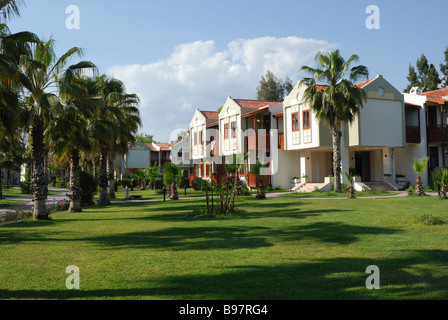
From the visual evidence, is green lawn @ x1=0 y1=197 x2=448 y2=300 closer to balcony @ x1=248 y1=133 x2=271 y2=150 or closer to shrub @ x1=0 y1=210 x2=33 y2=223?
shrub @ x1=0 y1=210 x2=33 y2=223

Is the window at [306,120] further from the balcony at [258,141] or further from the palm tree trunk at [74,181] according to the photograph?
the palm tree trunk at [74,181]

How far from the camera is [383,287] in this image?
19.9 feet

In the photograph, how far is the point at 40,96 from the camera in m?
16.5

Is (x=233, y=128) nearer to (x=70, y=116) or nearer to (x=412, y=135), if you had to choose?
(x=412, y=135)

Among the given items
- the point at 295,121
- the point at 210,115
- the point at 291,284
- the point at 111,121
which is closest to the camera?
the point at 291,284

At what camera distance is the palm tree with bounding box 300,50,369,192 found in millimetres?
27922

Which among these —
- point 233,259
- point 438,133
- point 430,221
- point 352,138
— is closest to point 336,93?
point 352,138

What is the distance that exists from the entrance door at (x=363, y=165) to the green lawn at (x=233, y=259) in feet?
73.9

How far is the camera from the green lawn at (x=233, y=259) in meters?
6.16

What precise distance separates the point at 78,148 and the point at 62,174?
221 feet

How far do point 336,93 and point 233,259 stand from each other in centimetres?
2194

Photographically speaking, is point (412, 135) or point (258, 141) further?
point (258, 141)

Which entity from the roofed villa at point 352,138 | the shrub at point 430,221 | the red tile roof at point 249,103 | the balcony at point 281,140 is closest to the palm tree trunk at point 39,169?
the shrub at point 430,221
